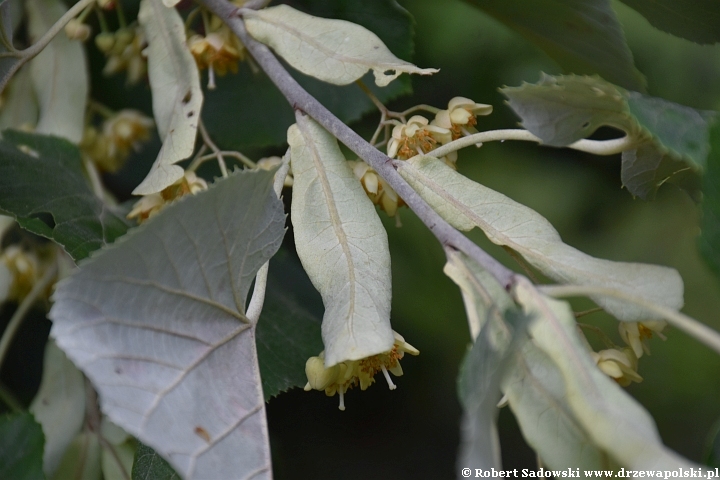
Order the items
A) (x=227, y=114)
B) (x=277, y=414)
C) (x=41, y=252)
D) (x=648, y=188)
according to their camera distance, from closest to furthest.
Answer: (x=648, y=188)
(x=41, y=252)
(x=227, y=114)
(x=277, y=414)

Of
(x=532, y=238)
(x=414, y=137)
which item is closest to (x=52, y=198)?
(x=414, y=137)

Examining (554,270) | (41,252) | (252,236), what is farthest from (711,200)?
(41,252)

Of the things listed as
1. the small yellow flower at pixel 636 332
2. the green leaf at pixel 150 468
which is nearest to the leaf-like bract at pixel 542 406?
the small yellow flower at pixel 636 332

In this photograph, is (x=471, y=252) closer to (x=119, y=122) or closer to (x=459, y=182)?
(x=459, y=182)

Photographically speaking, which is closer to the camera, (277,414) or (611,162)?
(277,414)

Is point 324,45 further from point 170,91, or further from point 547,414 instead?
point 547,414

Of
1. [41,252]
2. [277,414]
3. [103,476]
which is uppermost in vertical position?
[41,252]

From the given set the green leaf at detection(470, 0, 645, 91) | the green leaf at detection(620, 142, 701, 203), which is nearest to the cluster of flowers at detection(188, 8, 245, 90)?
the green leaf at detection(470, 0, 645, 91)
